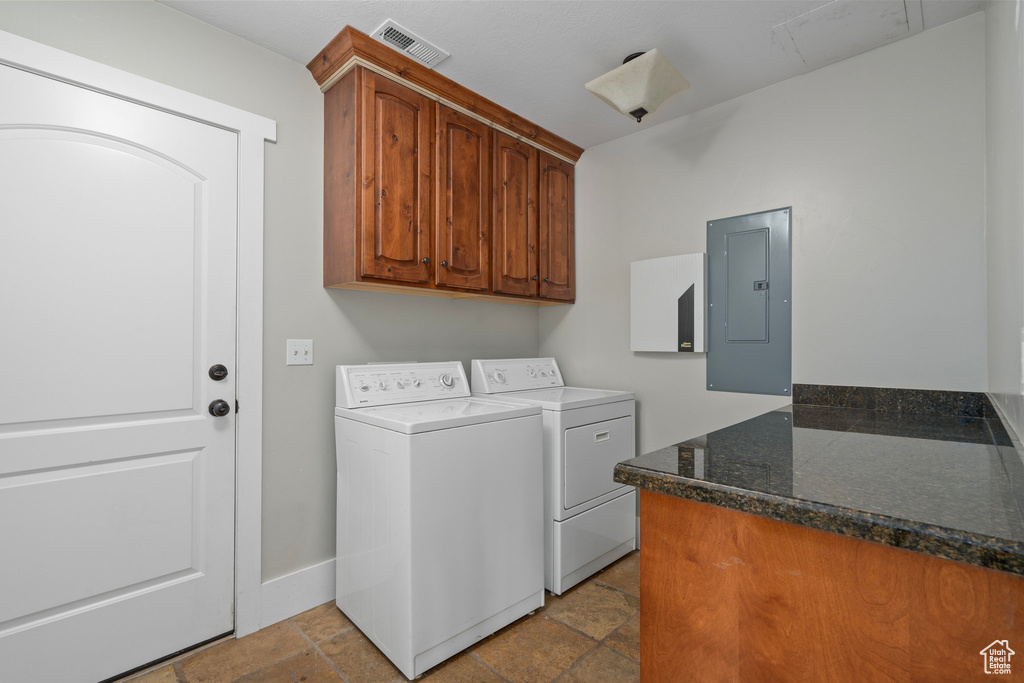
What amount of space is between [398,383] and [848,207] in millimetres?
2209

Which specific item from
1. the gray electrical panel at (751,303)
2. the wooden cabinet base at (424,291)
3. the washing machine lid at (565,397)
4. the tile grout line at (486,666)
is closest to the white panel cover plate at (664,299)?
the gray electrical panel at (751,303)

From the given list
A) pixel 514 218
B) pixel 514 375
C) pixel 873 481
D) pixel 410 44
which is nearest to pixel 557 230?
pixel 514 218

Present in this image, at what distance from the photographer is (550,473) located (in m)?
2.20

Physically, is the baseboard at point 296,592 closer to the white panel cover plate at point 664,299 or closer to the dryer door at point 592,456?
the dryer door at point 592,456

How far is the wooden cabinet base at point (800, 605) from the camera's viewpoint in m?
0.64

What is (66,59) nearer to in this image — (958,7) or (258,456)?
(258,456)

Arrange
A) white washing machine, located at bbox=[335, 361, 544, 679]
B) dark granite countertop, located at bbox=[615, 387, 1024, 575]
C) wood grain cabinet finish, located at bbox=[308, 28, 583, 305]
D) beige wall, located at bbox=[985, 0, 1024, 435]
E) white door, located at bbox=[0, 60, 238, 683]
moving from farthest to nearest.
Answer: wood grain cabinet finish, located at bbox=[308, 28, 583, 305] < white washing machine, located at bbox=[335, 361, 544, 679] < white door, located at bbox=[0, 60, 238, 683] < beige wall, located at bbox=[985, 0, 1024, 435] < dark granite countertop, located at bbox=[615, 387, 1024, 575]

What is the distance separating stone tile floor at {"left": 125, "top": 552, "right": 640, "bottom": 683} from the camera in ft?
5.42

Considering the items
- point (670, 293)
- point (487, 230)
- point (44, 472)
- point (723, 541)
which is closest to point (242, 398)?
point (44, 472)

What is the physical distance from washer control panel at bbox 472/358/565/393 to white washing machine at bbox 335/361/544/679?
492 mm

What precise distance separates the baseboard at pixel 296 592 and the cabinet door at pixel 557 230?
1864mm

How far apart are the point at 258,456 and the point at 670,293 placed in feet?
7.15

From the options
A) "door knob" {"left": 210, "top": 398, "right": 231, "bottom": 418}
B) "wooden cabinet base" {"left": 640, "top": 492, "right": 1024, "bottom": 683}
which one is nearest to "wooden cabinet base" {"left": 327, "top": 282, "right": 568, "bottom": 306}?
"door knob" {"left": 210, "top": 398, "right": 231, "bottom": 418}

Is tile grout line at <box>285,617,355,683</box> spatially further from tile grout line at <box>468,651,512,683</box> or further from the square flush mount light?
the square flush mount light
